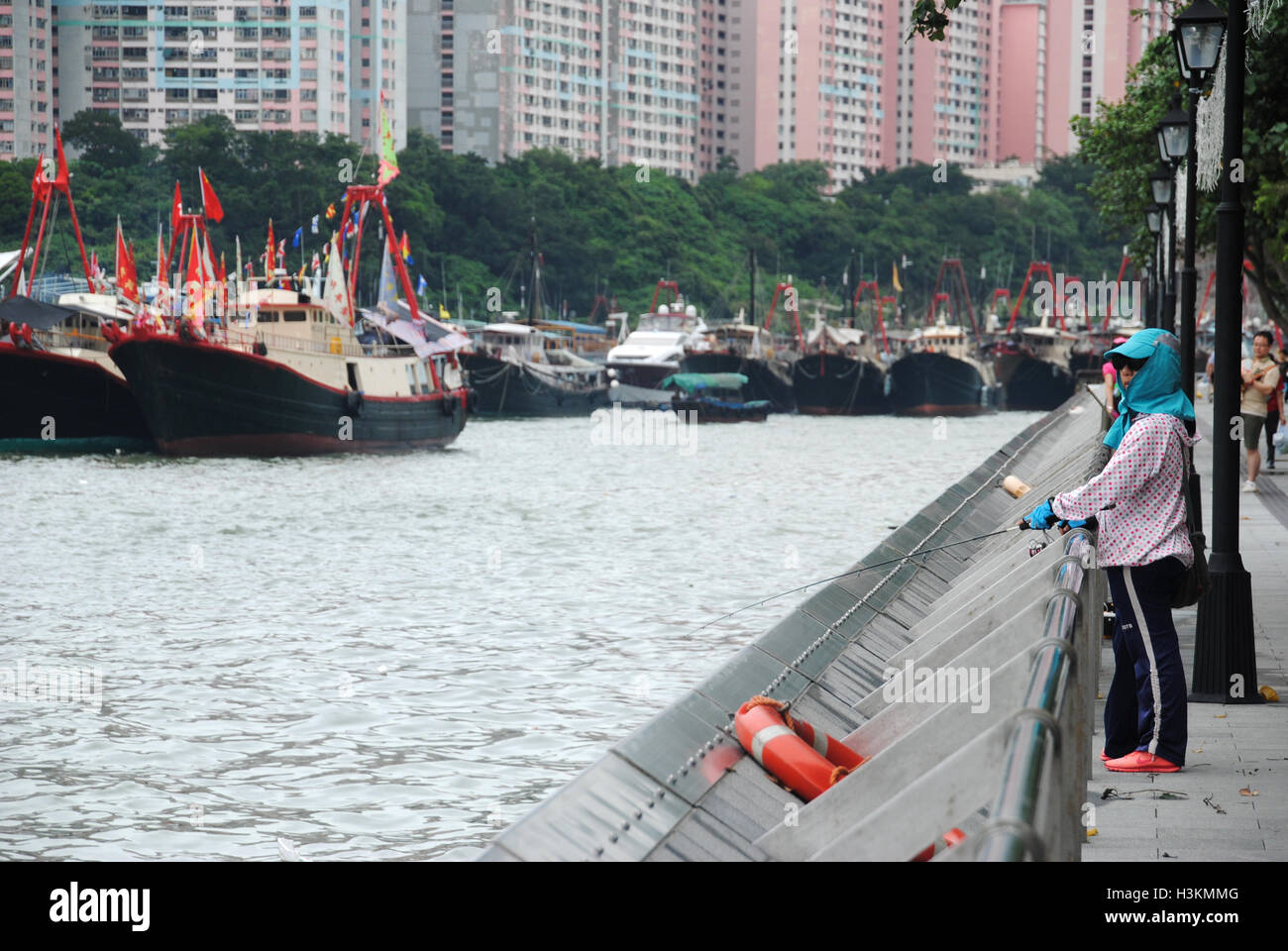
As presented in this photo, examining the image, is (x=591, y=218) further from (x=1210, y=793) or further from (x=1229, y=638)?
(x=1210, y=793)

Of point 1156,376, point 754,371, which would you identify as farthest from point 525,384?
point 1156,376

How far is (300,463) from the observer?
51.9 m

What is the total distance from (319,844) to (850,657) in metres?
3.15

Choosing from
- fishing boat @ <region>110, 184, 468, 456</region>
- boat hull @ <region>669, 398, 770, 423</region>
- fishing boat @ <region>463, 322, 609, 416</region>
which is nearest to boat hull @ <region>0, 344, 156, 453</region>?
fishing boat @ <region>110, 184, 468, 456</region>

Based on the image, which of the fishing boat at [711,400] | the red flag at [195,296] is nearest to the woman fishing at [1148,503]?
the red flag at [195,296]

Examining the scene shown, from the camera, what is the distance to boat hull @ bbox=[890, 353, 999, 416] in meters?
93.7

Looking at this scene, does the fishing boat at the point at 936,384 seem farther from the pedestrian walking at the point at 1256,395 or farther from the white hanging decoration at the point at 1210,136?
the white hanging decoration at the point at 1210,136

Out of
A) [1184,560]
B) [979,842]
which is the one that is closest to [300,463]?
[1184,560]

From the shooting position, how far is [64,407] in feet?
184

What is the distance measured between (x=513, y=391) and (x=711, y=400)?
976 centimetres

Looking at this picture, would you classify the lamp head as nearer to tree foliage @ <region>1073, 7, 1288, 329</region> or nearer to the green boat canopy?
tree foliage @ <region>1073, 7, 1288, 329</region>

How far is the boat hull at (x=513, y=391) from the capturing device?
85.3 metres

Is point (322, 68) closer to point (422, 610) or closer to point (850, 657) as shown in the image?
point (422, 610)

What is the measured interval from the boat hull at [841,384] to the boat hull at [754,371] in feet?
3.24
